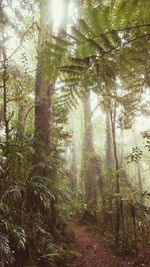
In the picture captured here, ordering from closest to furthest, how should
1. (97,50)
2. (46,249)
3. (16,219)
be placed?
(97,50)
(16,219)
(46,249)

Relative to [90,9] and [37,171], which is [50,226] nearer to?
[37,171]

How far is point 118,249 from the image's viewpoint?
783 cm

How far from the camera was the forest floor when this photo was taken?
697 cm

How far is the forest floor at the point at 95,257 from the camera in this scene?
697cm

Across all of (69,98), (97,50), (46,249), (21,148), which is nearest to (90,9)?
(97,50)

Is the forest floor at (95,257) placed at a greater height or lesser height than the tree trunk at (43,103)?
lesser

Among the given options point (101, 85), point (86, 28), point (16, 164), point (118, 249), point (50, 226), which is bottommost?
point (118, 249)

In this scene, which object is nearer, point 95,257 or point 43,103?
point 95,257

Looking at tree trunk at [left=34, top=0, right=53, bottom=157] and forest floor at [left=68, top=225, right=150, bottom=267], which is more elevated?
tree trunk at [left=34, top=0, right=53, bottom=157]

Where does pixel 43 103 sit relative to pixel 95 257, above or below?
above

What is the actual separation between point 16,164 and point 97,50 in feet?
12.4

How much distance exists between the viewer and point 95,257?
773 centimetres

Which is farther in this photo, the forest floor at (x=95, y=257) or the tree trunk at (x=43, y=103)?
the tree trunk at (x=43, y=103)

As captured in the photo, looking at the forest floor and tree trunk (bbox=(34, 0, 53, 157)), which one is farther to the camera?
tree trunk (bbox=(34, 0, 53, 157))
